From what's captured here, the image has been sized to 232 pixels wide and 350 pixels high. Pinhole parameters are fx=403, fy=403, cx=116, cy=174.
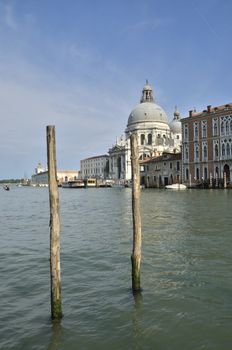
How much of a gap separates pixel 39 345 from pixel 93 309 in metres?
1.23

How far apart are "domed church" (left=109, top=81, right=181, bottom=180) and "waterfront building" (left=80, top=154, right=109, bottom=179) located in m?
13.0

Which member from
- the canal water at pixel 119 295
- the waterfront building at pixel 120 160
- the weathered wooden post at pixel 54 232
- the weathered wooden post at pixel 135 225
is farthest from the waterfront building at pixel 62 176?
the weathered wooden post at pixel 54 232

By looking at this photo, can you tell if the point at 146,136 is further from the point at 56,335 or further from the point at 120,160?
the point at 56,335

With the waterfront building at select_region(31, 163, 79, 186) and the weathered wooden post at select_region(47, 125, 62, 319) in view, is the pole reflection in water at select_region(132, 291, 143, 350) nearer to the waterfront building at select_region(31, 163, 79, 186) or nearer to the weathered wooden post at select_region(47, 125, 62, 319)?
the weathered wooden post at select_region(47, 125, 62, 319)

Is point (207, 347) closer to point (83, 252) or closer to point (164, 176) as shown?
point (83, 252)

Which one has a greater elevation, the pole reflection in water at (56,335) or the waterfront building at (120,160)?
the waterfront building at (120,160)

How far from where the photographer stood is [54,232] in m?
5.60

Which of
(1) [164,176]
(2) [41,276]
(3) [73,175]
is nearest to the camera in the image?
(2) [41,276]

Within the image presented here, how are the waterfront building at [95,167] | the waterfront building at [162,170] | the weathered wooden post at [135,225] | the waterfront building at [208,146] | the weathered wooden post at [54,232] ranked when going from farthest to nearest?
the waterfront building at [95,167] < the waterfront building at [162,170] < the waterfront building at [208,146] < the weathered wooden post at [135,225] < the weathered wooden post at [54,232]

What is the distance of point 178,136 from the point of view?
328ft

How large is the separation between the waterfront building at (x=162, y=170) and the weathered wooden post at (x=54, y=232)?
171 ft

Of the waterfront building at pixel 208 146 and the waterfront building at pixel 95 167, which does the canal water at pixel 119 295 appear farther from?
the waterfront building at pixel 95 167

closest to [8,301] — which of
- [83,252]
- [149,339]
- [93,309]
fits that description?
[93,309]

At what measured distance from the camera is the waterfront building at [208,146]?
4809cm
